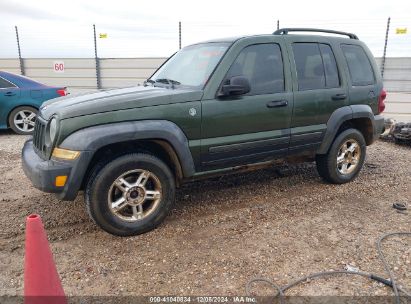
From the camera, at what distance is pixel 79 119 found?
3178 mm

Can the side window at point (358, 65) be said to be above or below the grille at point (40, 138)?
above

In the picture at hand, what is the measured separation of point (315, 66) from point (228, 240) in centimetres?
245

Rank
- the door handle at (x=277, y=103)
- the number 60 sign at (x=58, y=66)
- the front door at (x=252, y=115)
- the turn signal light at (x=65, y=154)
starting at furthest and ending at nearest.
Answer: the number 60 sign at (x=58, y=66) → the door handle at (x=277, y=103) → the front door at (x=252, y=115) → the turn signal light at (x=65, y=154)

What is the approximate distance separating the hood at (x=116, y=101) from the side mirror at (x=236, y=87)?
10.0 inches

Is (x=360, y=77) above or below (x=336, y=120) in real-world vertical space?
above

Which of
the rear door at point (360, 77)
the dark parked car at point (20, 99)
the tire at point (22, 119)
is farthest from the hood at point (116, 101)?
the tire at point (22, 119)

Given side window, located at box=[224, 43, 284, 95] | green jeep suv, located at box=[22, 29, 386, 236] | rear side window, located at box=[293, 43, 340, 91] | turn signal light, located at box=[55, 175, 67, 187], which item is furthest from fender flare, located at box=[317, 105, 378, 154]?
turn signal light, located at box=[55, 175, 67, 187]

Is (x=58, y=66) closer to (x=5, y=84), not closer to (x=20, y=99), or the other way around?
(x=5, y=84)

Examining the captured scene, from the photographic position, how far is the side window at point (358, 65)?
4.83m

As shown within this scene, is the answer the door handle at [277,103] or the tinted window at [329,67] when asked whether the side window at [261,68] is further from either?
the tinted window at [329,67]

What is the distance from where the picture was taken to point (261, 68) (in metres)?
4.07

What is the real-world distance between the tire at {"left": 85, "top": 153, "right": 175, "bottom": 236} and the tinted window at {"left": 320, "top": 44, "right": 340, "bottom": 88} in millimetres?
2416

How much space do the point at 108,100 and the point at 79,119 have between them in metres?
0.34

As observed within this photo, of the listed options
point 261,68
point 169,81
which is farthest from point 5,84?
point 261,68
